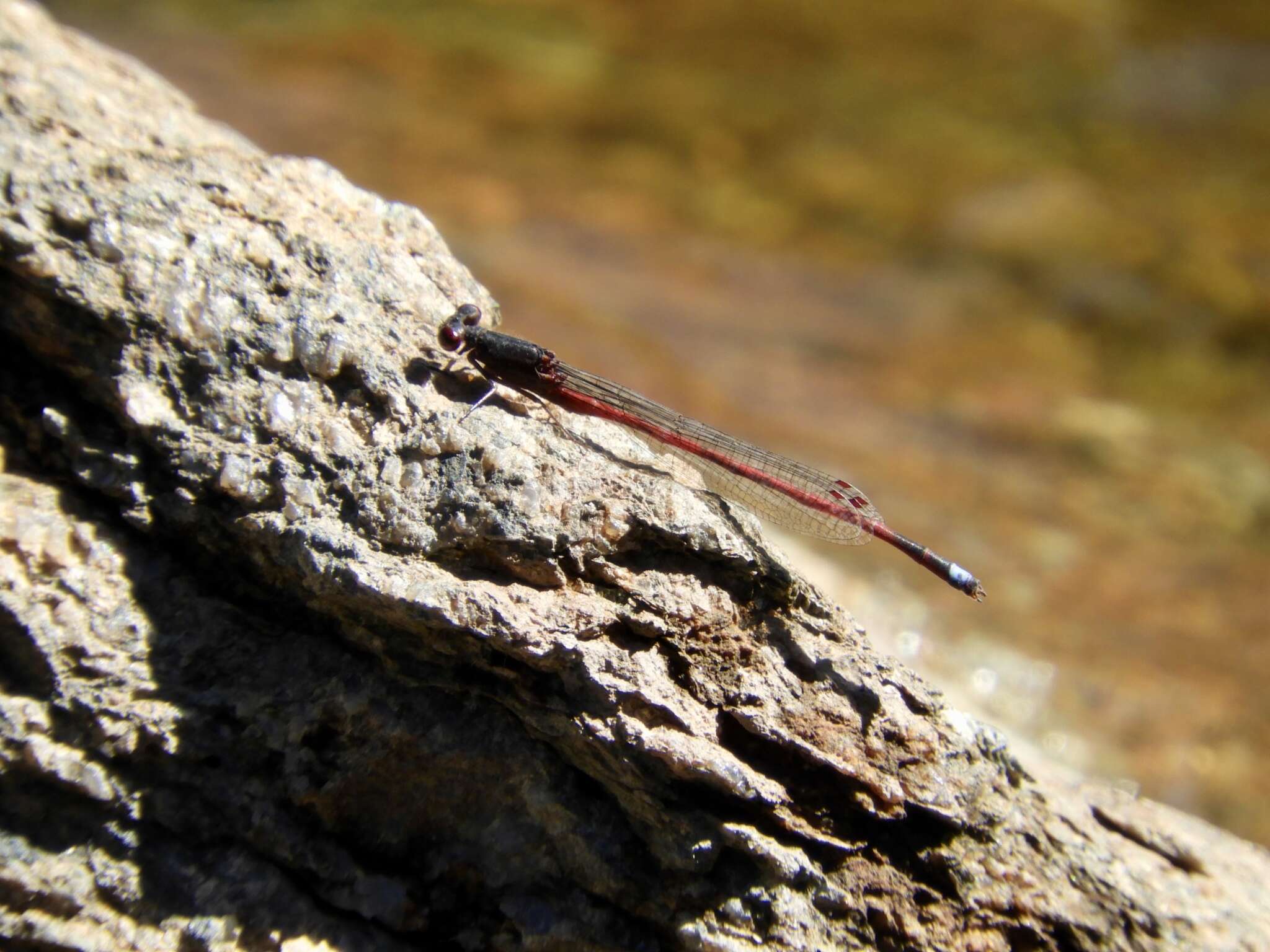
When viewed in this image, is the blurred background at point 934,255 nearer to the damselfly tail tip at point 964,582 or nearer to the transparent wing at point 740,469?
the damselfly tail tip at point 964,582

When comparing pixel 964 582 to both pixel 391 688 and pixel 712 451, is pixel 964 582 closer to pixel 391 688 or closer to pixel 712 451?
pixel 712 451

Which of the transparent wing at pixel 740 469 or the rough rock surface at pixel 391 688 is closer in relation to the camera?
the rough rock surface at pixel 391 688

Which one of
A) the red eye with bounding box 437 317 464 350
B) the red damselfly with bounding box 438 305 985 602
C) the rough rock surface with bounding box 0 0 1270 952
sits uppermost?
the red damselfly with bounding box 438 305 985 602

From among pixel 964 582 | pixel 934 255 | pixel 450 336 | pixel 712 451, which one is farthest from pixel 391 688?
pixel 934 255

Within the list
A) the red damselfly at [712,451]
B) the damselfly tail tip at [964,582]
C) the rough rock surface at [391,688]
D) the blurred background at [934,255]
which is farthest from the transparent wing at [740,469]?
the blurred background at [934,255]

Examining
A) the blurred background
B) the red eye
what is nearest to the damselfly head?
the red eye

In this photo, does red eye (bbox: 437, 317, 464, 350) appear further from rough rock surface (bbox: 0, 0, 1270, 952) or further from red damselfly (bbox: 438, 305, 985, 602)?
rough rock surface (bbox: 0, 0, 1270, 952)

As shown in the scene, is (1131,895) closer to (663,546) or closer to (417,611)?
(663,546)
